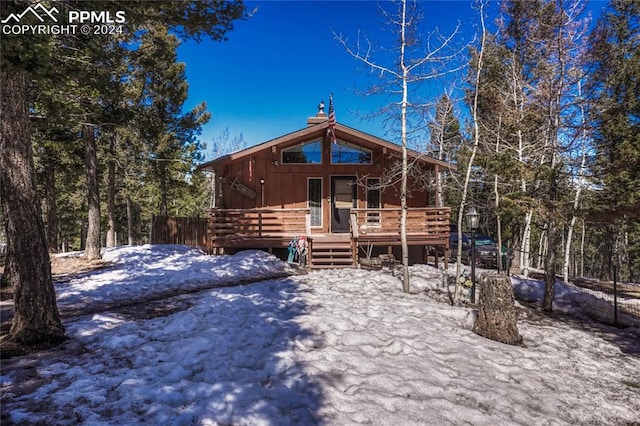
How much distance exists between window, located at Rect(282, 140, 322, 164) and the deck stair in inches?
144

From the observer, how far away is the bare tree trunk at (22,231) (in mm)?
3961

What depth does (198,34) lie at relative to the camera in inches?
196

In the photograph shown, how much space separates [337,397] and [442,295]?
6127 millimetres

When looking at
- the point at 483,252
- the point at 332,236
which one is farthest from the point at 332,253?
the point at 483,252

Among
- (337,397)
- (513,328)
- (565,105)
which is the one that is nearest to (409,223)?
(565,105)

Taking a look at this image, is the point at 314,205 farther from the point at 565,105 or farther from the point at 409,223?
the point at 565,105

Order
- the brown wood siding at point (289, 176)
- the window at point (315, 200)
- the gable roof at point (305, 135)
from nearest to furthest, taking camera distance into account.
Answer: the gable roof at point (305, 135), the brown wood siding at point (289, 176), the window at point (315, 200)

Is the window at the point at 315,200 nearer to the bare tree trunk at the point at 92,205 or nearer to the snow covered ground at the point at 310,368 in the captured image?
the snow covered ground at the point at 310,368

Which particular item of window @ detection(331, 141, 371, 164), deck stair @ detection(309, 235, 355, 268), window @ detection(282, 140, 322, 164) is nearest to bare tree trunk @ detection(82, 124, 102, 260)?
window @ detection(282, 140, 322, 164)

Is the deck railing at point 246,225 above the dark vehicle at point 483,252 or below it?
above

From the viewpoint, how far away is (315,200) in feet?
45.2

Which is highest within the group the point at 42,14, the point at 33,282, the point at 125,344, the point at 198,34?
the point at 198,34

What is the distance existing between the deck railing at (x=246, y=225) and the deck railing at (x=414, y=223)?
2188 mm

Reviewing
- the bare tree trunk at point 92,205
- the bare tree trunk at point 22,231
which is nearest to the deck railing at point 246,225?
the bare tree trunk at point 92,205
